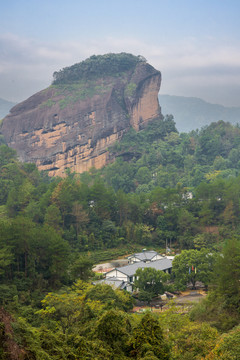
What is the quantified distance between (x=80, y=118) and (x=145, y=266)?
133 feet

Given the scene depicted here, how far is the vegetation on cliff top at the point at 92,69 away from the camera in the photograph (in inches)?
2736

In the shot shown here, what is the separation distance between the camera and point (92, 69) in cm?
6912

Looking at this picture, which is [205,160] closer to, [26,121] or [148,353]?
[26,121]

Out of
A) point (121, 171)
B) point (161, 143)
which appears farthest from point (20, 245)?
point (161, 143)

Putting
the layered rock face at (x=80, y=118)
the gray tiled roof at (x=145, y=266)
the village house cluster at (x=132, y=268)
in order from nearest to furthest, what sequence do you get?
the village house cluster at (x=132, y=268)
the gray tiled roof at (x=145, y=266)
the layered rock face at (x=80, y=118)

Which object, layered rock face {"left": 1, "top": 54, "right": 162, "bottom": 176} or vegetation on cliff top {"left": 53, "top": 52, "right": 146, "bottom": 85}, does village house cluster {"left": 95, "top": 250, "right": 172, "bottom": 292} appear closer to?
layered rock face {"left": 1, "top": 54, "right": 162, "bottom": 176}

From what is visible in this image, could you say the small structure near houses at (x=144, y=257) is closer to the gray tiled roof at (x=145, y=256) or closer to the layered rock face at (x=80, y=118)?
the gray tiled roof at (x=145, y=256)

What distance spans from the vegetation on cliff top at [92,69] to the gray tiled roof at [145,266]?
46700 millimetres

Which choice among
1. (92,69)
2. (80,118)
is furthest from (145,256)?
(92,69)

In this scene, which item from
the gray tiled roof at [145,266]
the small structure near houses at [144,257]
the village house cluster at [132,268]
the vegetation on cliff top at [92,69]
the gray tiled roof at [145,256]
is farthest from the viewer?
the vegetation on cliff top at [92,69]

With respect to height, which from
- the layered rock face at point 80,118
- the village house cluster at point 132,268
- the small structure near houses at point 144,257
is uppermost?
the layered rock face at point 80,118

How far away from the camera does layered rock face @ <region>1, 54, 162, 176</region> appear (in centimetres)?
6312

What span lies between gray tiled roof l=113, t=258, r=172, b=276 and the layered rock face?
34.5 metres

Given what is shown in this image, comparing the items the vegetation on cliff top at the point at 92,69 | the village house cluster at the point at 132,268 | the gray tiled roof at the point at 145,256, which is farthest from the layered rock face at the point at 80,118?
the village house cluster at the point at 132,268
